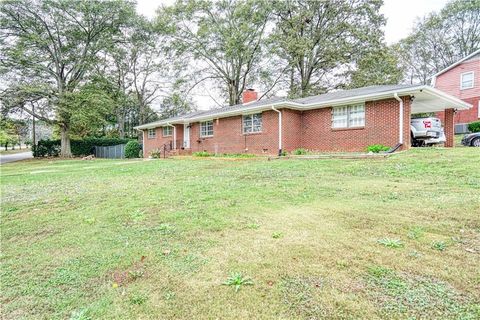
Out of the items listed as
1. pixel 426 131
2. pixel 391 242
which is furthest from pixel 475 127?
pixel 391 242

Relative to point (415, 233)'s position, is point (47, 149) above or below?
above

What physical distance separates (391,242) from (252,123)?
13.1 meters

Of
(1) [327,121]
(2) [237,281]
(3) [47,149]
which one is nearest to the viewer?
(2) [237,281]

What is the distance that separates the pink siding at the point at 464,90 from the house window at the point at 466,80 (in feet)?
0.69

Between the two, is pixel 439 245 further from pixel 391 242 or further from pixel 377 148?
pixel 377 148

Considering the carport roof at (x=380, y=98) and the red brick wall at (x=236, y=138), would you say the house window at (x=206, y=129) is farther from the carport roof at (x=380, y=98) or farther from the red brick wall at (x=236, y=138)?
the carport roof at (x=380, y=98)

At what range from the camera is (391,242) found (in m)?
3.12

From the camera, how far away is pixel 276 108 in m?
14.1

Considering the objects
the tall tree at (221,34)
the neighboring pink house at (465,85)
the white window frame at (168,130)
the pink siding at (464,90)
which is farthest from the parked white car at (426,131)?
the tall tree at (221,34)

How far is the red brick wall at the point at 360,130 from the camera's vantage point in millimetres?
11656

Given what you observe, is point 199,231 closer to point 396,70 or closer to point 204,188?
point 204,188

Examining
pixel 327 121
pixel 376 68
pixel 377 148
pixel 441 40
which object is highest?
pixel 441 40

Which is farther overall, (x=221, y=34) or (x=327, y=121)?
(x=221, y=34)

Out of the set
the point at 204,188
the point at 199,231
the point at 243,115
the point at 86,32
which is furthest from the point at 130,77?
the point at 199,231
